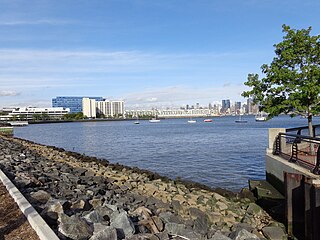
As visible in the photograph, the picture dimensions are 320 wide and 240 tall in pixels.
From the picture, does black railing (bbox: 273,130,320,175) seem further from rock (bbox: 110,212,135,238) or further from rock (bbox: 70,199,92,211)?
rock (bbox: 70,199,92,211)

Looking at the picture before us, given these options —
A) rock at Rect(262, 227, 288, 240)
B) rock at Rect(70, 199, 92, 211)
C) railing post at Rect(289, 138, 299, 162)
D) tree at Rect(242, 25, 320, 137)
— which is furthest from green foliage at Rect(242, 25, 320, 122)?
rock at Rect(70, 199, 92, 211)

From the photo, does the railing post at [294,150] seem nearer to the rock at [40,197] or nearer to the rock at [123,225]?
the rock at [123,225]

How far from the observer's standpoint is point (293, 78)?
51.5 feet

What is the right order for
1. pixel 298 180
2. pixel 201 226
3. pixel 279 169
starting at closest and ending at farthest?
1. pixel 201 226
2. pixel 298 180
3. pixel 279 169

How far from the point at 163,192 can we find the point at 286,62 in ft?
28.7

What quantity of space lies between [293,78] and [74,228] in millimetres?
13079

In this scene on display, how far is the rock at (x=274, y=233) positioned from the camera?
363 inches

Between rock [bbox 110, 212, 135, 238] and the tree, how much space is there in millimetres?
11218

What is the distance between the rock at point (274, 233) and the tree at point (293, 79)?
7038mm

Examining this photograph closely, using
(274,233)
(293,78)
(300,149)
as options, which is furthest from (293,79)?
(274,233)

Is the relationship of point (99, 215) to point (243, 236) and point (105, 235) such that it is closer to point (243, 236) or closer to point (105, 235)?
point (105, 235)

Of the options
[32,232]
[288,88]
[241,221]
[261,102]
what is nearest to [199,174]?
[261,102]

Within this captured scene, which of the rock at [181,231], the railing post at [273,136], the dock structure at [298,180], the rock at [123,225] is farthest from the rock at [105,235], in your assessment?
the railing post at [273,136]

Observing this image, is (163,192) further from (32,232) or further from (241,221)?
(32,232)
